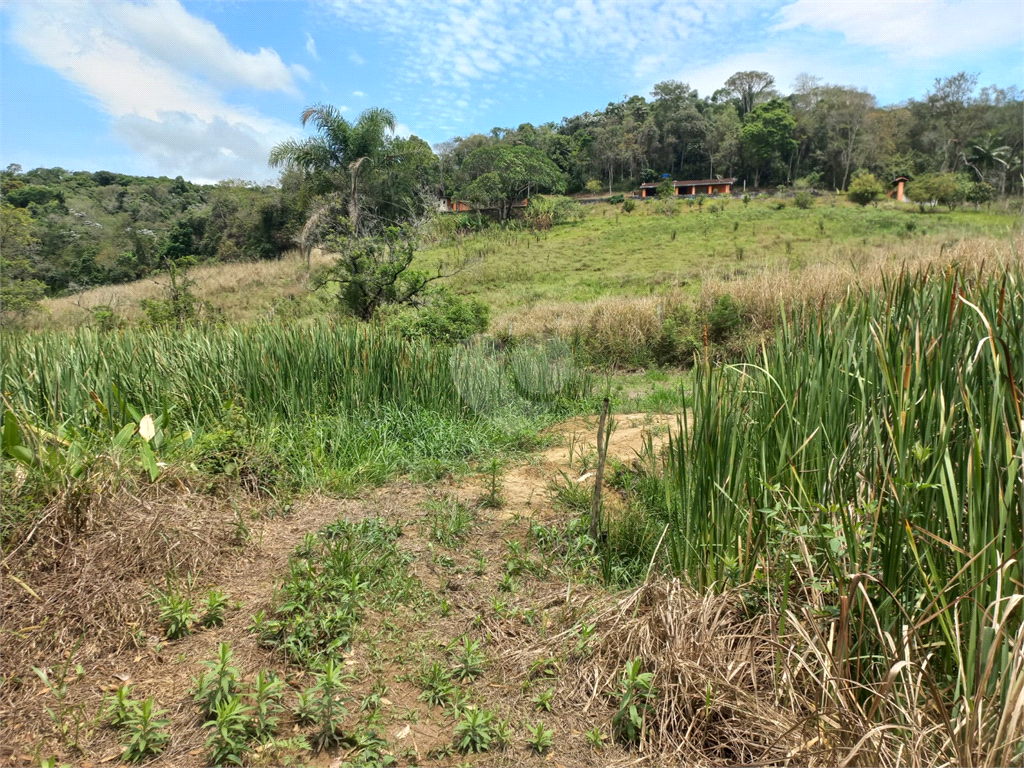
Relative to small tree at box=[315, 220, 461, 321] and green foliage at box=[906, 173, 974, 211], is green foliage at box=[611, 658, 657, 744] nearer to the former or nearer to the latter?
small tree at box=[315, 220, 461, 321]

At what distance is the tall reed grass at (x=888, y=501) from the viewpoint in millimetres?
1744

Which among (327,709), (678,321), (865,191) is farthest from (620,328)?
(865,191)

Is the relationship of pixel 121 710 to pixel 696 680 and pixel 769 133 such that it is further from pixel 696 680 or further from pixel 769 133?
pixel 769 133

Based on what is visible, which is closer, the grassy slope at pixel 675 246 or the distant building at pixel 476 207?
the grassy slope at pixel 675 246

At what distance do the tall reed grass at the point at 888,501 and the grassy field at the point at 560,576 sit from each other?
0.02 m

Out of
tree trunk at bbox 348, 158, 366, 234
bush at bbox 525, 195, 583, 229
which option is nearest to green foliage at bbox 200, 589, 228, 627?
tree trunk at bbox 348, 158, 366, 234

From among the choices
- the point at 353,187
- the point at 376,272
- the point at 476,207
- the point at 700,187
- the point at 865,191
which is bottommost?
the point at 376,272

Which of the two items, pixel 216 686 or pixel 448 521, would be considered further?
pixel 448 521

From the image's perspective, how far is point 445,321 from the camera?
10.3 m

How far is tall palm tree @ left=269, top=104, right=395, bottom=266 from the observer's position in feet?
60.8

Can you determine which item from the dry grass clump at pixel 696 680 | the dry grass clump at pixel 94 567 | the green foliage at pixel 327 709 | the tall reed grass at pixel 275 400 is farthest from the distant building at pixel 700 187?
the green foliage at pixel 327 709

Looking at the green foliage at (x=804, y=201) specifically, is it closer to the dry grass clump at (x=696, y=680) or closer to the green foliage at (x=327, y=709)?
the dry grass clump at (x=696, y=680)

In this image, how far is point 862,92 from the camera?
5825cm

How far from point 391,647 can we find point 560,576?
0.93 metres
